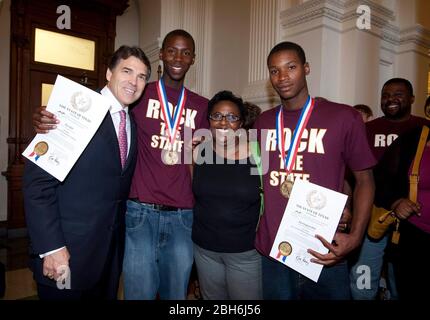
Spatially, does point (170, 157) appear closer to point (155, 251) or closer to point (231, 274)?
point (155, 251)

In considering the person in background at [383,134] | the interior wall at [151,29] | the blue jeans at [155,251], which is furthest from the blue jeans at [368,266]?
the interior wall at [151,29]

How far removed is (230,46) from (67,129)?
412 cm

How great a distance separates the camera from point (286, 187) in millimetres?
1691

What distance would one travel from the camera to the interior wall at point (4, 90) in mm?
5316

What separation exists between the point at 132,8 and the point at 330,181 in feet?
20.5

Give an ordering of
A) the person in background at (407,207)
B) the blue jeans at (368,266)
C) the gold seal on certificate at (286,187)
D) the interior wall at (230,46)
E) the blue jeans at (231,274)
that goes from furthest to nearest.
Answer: the interior wall at (230,46) → the blue jeans at (368,266) → the person in background at (407,207) → the blue jeans at (231,274) → the gold seal on certificate at (286,187)

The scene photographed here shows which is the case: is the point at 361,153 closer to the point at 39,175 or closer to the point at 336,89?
the point at 39,175

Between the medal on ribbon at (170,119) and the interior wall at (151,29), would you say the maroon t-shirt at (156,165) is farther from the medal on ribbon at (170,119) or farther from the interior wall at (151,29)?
the interior wall at (151,29)

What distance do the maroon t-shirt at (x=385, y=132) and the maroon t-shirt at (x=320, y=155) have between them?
126 centimetres

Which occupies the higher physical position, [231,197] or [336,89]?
[336,89]

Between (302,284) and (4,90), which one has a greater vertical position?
(4,90)

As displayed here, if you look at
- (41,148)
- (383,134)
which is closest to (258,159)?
(41,148)
